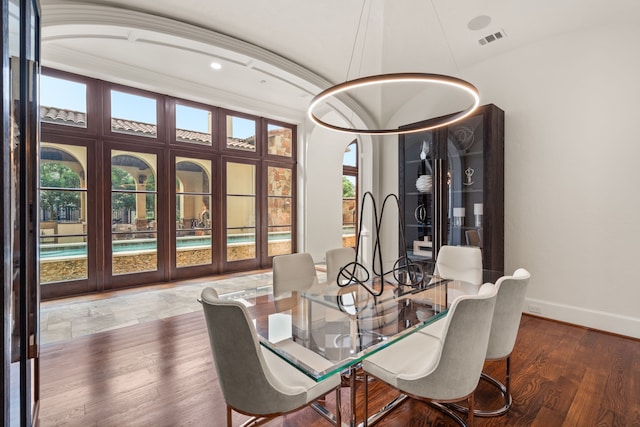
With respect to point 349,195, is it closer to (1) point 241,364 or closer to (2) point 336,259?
(2) point 336,259

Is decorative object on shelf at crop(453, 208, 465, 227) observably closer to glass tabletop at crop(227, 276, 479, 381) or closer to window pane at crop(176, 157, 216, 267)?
glass tabletop at crop(227, 276, 479, 381)

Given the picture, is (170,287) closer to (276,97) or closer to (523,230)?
(276,97)

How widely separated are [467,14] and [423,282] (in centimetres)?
280

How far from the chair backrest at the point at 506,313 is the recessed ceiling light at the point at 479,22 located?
2.79 metres

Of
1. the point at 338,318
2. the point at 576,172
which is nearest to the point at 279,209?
the point at 338,318

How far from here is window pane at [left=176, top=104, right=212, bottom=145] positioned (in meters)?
5.23

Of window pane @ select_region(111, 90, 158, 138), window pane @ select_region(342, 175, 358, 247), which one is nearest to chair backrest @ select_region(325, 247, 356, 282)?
window pane @ select_region(111, 90, 158, 138)

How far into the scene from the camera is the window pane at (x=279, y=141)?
6375 millimetres

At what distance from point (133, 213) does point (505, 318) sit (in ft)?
16.9

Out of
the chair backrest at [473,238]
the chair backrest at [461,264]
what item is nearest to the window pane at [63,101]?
the chair backrest at [461,264]

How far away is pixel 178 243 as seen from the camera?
525cm

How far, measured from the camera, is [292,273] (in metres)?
2.57

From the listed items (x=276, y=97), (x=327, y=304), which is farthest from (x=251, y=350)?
(x=276, y=97)

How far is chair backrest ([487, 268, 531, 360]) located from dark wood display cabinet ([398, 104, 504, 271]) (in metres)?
1.80
